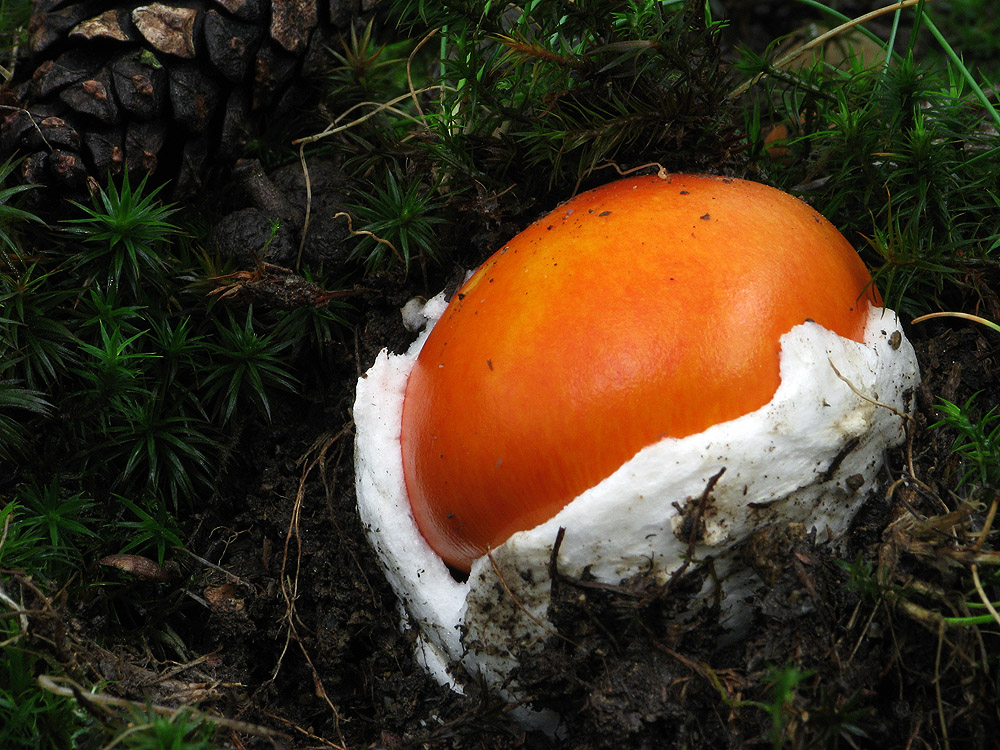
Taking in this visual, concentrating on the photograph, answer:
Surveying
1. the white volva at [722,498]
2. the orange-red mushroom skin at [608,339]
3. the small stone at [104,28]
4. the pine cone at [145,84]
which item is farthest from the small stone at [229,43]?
the white volva at [722,498]

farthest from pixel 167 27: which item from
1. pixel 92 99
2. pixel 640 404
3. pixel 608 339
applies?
pixel 640 404

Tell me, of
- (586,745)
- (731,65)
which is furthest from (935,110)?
(586,745)

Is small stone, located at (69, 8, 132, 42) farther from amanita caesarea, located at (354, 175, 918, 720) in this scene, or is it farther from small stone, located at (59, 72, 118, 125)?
amanita caesarea, located at (354, 175, 918, 720)

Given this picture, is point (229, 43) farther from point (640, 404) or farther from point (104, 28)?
point (640, 404)

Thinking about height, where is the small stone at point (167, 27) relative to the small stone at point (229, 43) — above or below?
above

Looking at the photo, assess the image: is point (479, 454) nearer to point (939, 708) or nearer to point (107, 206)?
point (939, 708)

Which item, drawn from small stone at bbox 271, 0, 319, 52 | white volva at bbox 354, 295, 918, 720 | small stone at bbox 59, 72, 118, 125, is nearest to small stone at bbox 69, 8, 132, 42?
small stone at bbox 59, 72, 118, 125

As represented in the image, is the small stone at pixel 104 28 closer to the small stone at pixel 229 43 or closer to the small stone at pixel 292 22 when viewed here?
the small stone at pixel 229 43
